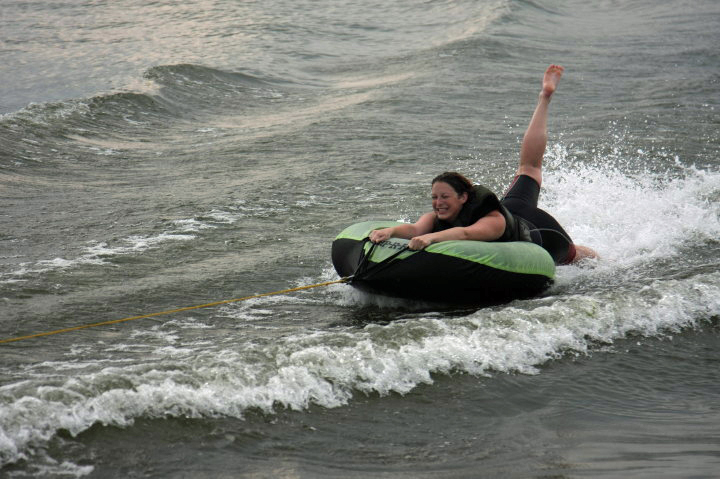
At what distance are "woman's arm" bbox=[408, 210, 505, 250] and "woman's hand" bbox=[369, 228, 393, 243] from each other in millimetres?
166

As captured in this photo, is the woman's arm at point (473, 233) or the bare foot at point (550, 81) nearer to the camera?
the woman's arm at point (473, 233)

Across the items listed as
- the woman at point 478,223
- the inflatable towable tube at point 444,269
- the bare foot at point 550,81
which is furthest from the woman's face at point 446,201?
the bare foot at point 550,81

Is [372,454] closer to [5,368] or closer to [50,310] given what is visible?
[5,368]

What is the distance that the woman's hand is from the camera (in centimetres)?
564

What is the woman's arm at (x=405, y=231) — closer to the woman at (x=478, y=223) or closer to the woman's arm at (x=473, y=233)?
the woman at (x=478, y=223)

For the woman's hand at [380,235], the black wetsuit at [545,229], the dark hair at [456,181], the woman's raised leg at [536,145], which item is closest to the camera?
the woman's hand at [380,235]

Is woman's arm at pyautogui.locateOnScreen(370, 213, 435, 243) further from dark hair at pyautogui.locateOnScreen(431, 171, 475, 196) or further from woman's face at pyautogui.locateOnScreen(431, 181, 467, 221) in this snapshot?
dark hair at pyautogui.locateOnScreen(431, 171, 475, 196)

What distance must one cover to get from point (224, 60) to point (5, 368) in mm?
13809

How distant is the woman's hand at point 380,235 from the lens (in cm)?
564

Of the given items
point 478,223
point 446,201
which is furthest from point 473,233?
point 446,201

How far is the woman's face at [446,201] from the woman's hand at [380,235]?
42cm

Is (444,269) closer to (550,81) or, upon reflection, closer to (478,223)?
(478,223)

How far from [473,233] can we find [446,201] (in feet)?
1.01

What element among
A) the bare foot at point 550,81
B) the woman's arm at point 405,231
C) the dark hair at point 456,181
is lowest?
the woman's arm at point 405,231
